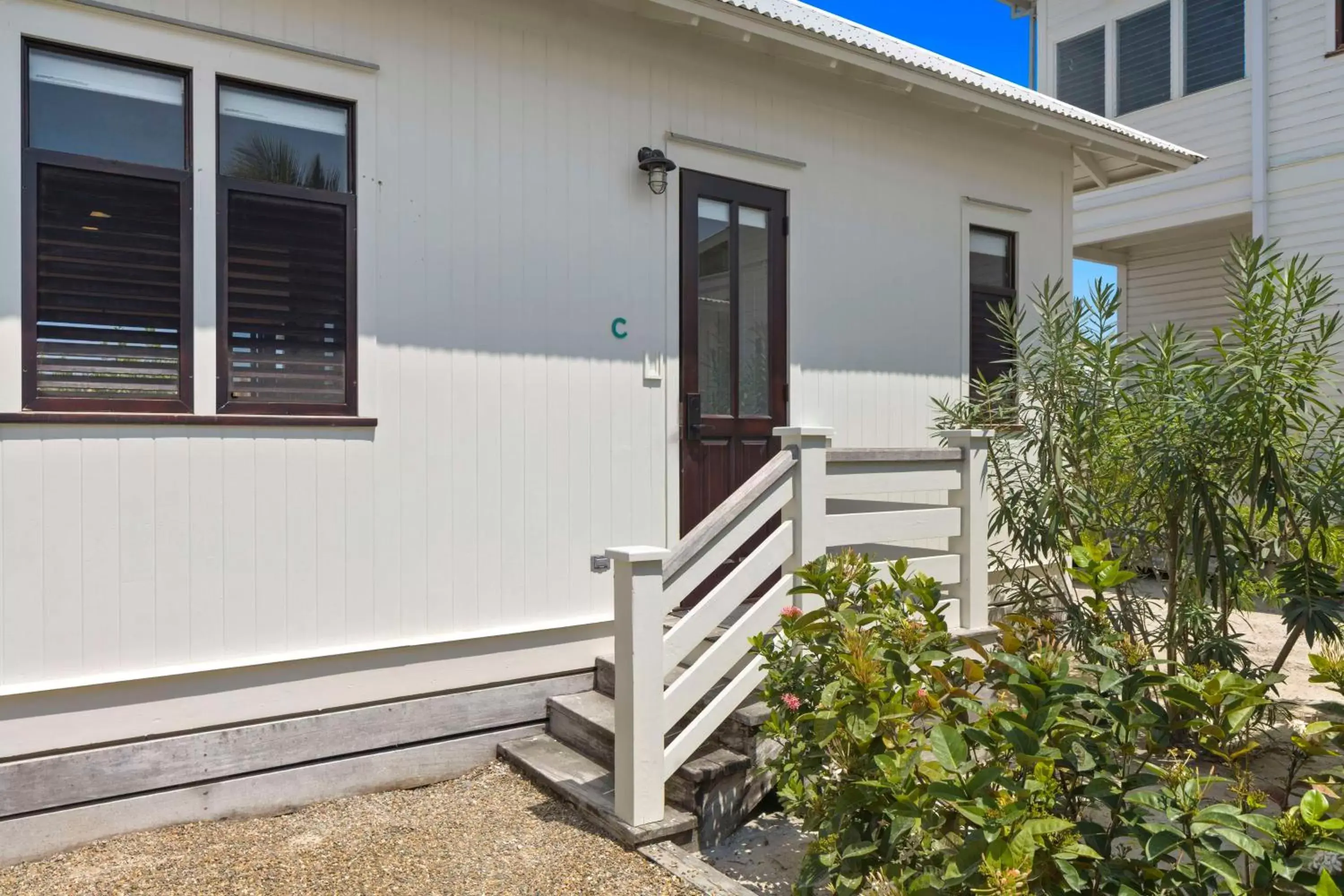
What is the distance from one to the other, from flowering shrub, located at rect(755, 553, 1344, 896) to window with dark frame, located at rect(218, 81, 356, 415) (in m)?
2.28

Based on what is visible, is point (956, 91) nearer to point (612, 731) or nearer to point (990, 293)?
point (990, 293)

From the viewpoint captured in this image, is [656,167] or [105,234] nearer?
[105,234]

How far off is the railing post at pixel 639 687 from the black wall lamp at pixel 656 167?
7.19ft

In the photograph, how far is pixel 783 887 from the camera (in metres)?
3.05

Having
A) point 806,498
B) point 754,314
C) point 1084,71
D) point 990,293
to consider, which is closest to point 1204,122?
point 1084,71

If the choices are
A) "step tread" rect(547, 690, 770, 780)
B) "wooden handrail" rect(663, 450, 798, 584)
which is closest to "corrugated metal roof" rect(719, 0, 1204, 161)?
"wooden handrail" rect(663, 450, 798, 584)

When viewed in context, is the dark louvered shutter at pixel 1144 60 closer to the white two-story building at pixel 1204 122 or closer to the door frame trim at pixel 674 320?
the white two-story building at pixel 1204 122

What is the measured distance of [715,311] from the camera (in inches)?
194

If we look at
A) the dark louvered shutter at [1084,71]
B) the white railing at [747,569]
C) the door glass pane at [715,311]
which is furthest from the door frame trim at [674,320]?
the dark louvered shutter at [1084,71]

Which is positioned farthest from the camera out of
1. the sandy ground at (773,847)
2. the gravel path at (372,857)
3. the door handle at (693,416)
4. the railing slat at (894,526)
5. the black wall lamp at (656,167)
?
the door handle at (693,416)

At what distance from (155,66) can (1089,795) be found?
404 centimetres

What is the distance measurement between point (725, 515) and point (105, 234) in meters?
2.63

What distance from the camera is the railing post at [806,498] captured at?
382 cm

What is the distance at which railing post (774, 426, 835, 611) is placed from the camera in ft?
12.5
